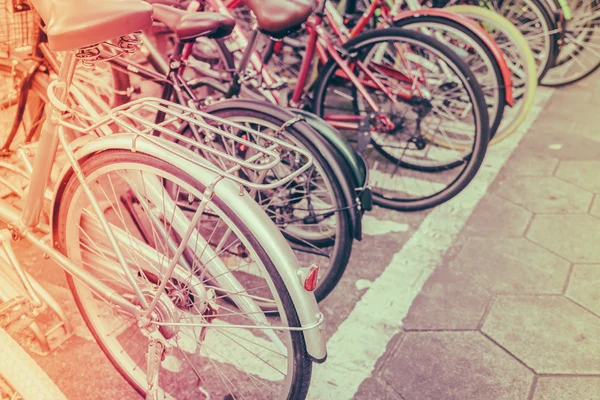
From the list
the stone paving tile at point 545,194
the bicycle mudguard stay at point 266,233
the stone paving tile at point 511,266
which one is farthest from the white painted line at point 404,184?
the bicycle mudguard stay at point 266,233

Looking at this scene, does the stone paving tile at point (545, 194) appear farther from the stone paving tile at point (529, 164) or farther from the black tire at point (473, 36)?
the black tire at point (473, 36)

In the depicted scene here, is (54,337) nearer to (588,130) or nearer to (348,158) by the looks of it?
(348,158)

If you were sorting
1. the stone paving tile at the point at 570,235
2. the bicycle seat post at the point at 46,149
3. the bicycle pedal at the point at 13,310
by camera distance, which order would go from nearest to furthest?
the bicycle seat post at the point at 46,149
the bicycle pedal at the point at 13,310
the stone paving tile at the point at 570,235

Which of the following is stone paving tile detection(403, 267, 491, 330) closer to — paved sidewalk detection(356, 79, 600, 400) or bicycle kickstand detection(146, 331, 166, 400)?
paved sidewalk detection(356, 79, 600, 400)

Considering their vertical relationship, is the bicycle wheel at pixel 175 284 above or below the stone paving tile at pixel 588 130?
above

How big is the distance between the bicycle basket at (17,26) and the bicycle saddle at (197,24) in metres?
0.60

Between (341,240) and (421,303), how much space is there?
0.70m

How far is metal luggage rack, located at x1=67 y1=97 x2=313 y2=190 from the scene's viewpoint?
1314mm

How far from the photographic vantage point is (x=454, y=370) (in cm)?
221

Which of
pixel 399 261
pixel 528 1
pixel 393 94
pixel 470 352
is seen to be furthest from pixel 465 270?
pixel 528 1

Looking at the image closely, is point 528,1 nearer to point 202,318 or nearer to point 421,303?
point 421,303

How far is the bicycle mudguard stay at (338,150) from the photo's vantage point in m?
2.10

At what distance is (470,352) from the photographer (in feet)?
7.54

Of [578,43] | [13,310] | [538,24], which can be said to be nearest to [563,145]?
[538,24]
